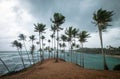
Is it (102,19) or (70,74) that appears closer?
(70,74)

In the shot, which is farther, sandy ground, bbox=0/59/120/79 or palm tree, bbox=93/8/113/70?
palm tree, bbox=93/8/113/70

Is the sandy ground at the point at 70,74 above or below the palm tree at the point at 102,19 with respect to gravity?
below

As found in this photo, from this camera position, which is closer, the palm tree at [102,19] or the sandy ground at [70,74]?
the sandy ground at [70,74]

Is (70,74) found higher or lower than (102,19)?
lower

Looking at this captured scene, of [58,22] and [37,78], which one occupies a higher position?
[58,22]

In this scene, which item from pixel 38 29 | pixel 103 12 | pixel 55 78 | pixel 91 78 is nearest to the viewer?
pixel 91 78

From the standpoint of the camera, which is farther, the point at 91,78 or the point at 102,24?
the point at 102,24

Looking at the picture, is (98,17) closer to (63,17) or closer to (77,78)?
(63,17)

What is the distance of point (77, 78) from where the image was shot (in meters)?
13.7

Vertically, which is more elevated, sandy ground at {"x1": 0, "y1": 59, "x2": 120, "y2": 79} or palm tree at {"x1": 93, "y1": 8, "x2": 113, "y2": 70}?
palm tree at {"x1": 93, "y1": 8, "x2": 113, "y2": 70}

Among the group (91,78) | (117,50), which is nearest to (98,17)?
(91,78)

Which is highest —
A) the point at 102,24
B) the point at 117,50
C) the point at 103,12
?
the point at 103,12

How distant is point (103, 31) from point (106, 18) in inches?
144

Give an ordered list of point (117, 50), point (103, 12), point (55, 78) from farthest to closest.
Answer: point (117, 50) → point (103, 12) → point (55, 78)
